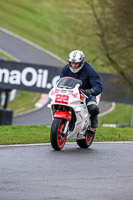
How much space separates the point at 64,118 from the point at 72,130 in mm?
496

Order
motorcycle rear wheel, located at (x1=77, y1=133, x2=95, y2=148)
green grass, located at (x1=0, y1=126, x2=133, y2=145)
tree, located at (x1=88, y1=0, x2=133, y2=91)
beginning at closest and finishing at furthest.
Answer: motorcycle rear wheel, located at (x1=77, y1=133, x2=95, y2=148) → green grass, located at (x1=0, y1=126, x2=133, y2=145) → tree, located at (x1=88, y1=0, x2=133, y2=91)

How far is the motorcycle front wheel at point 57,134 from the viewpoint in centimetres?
918

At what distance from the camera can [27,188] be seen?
634cm

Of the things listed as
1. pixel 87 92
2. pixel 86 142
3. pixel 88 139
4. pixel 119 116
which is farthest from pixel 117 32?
pixel 87 92

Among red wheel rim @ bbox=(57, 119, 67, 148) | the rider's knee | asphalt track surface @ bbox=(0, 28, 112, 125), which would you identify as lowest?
asphalt track surface @ bbox=(0, 28, 112, 125)

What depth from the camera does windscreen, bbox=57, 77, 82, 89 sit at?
9.64m

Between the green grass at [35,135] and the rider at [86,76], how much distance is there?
1.56 m

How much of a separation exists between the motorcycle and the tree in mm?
19789

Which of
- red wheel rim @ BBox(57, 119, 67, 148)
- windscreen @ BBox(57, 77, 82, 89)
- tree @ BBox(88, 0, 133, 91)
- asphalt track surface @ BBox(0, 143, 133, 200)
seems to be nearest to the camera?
asphalt track surface @ BBox(0, 143, 133, 200)

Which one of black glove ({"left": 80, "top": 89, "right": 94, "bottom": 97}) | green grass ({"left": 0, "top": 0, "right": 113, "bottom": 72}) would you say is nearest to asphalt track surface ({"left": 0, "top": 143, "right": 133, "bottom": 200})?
black glove ({"left": 80, "top": 89, "right": 94, "bottom": 97})

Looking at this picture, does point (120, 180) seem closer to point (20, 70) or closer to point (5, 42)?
point (20, 70)

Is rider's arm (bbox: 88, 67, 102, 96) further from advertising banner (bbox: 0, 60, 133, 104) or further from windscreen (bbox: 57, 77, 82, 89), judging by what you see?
advertising banner (bbox: 0, 60, 133, 104)

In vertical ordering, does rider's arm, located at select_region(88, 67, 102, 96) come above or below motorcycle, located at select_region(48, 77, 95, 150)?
above

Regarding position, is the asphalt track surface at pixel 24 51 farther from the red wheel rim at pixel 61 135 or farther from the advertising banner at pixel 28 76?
the red wheel rim at pixel 61 135
